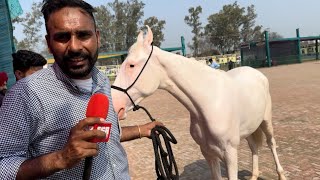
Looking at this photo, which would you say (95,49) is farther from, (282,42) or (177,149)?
(282,42)

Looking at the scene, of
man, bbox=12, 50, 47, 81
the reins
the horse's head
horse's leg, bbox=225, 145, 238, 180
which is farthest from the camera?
man, bbox=12, 50, 47, 81

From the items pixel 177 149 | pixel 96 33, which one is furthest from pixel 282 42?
pixel 96 33

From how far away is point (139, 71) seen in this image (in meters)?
3.23

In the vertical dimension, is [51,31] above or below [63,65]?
above

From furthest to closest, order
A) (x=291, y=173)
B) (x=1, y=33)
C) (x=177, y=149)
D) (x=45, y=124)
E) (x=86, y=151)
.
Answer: (x=177, y=149), (x=1, y=33), (x=291, y=173), (x=45, y=124), (x=86, y=151)

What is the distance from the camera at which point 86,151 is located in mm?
1073

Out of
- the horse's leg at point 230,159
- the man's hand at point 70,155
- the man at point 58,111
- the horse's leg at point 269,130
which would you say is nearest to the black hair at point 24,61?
the horse's leg at point 230,159

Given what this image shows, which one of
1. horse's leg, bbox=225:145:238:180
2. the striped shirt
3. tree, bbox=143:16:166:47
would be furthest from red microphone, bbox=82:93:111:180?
tree, bbox=143:16:166:47

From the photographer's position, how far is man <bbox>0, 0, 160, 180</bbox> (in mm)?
1157

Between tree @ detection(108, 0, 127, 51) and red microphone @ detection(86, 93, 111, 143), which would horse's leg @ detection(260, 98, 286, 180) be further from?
tree @ detection(108, 0, 127, 51)

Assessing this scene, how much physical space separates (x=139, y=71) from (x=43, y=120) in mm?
1980

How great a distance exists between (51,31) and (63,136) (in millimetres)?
422

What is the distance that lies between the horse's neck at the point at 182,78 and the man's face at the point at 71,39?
1936mm

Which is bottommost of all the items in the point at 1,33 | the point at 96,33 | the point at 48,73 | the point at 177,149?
the point at 177,149
